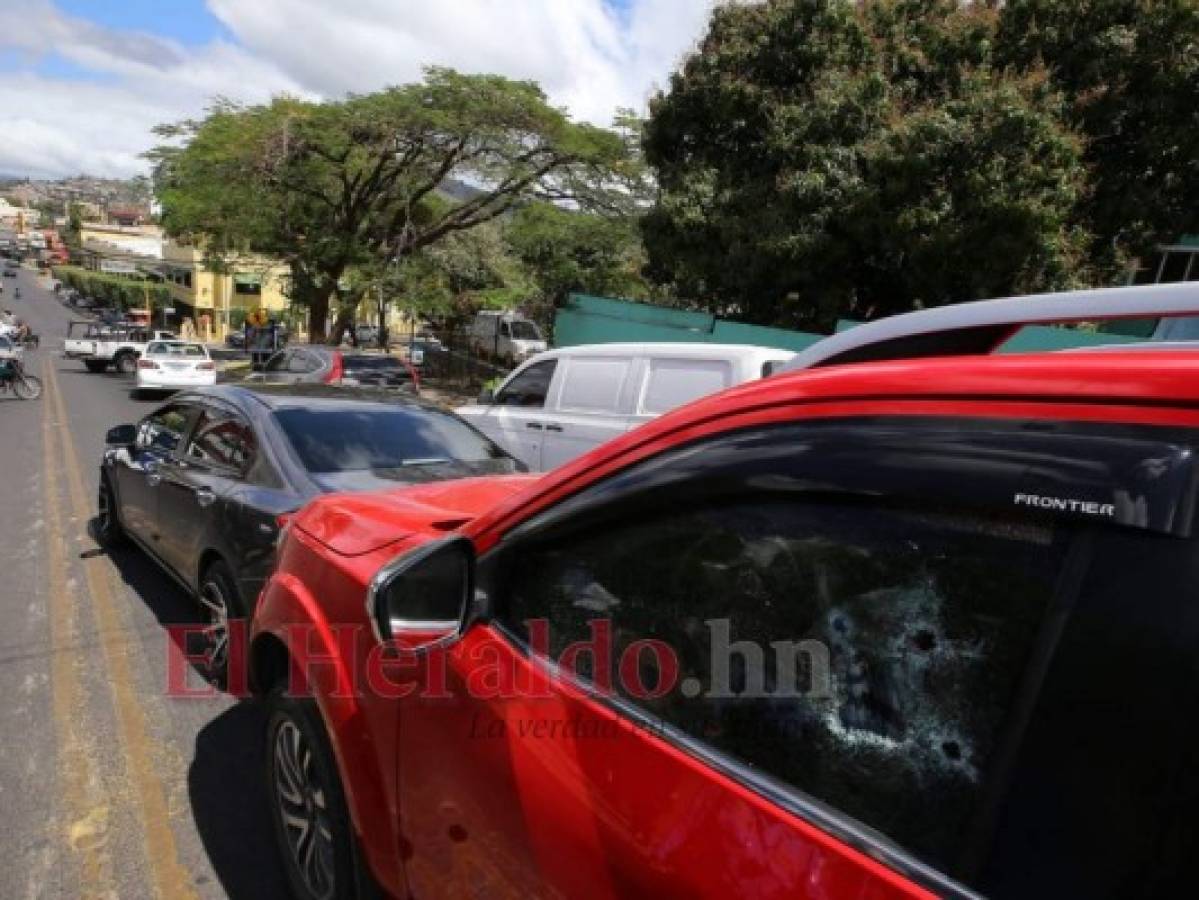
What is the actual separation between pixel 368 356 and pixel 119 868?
12377mm

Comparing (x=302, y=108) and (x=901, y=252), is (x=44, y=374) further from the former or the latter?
(x=901, y=252)

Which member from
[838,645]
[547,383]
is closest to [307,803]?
[838,645]

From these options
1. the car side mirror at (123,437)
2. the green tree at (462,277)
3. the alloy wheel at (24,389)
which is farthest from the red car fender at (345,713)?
the green tree at (462,277)

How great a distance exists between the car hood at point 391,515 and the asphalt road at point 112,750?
1.30m

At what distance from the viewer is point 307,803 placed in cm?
246

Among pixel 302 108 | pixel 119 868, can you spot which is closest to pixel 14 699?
pixel 119 868

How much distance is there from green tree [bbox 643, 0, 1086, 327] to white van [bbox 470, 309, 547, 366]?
10395 millimetres

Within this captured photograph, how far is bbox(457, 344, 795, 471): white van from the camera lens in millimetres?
6262

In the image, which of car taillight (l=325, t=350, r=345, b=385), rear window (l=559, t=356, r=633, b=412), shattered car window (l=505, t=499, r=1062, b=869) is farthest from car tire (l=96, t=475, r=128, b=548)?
car taillight (l=325, t=350, r=345, b=385)

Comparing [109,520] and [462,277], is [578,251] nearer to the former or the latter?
[462,277]

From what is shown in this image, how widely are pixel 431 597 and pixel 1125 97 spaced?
52.1 ft

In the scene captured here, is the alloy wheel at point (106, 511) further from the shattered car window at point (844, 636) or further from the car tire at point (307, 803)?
the shattered car window at point (844, 636)

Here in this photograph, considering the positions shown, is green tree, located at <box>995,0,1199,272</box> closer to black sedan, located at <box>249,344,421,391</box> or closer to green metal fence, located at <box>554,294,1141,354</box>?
green metal fence, located at <box>554,294,1141,354</box>

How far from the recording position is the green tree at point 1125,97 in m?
12.7
